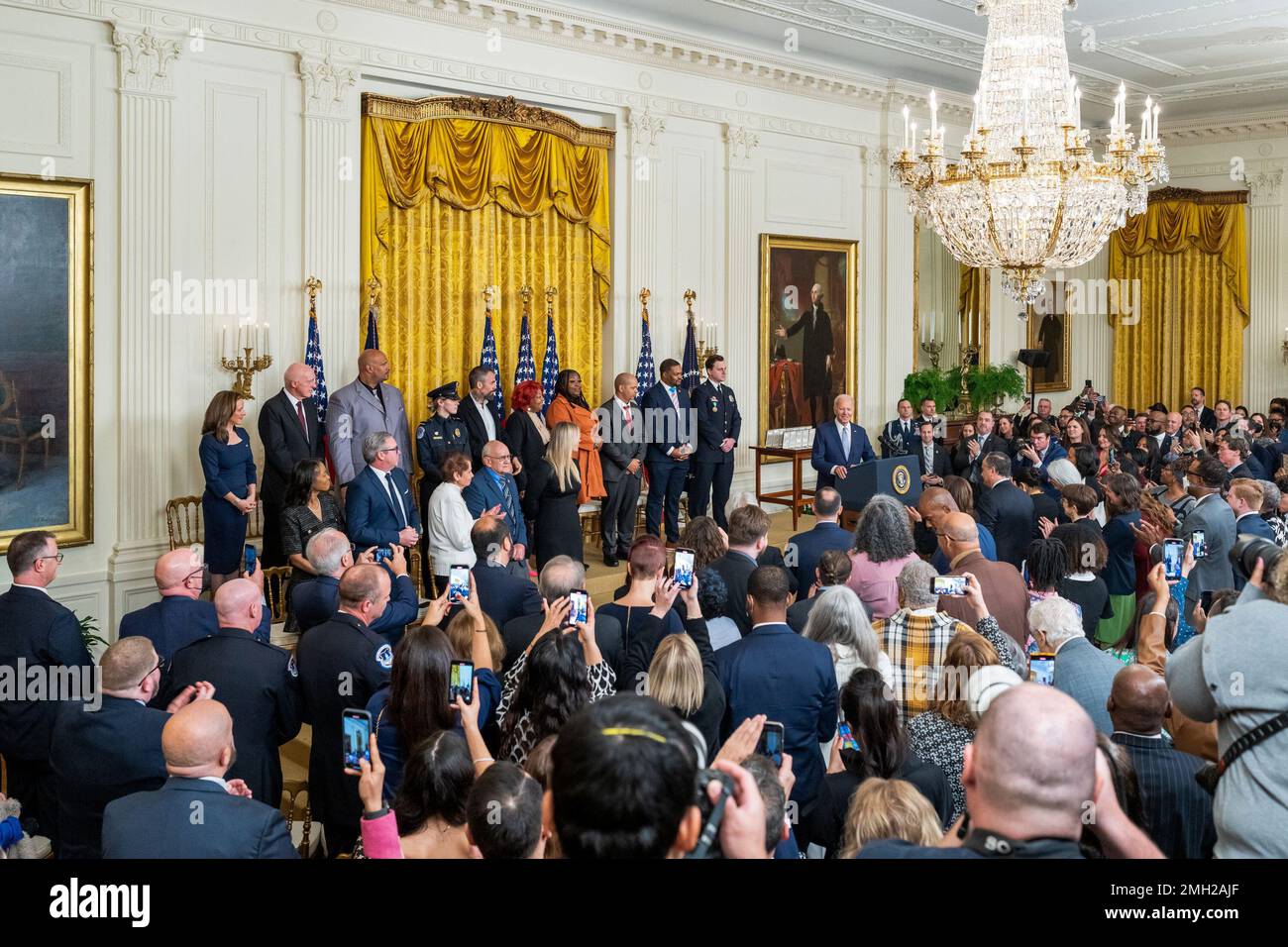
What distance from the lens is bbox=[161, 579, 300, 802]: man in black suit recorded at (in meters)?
Result: 4.51

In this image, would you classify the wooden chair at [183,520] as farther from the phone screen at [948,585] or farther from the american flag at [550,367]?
the phone screen at [948,585]

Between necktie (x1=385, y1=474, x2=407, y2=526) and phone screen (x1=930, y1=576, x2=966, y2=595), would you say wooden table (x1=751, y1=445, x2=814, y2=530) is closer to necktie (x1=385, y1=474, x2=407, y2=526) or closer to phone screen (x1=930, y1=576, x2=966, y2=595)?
necktie (x1=385, y1=474, x2=407, y2=526)

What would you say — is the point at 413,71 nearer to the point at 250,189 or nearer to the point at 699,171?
the point at 250,189

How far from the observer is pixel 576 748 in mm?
2094

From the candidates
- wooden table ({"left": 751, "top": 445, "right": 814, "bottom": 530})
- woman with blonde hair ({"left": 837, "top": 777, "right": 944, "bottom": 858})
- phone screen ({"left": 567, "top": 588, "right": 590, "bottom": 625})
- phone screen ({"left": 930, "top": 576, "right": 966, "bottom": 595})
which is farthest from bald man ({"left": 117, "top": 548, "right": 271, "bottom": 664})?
wooden table ({"left": 751, "top": 445, "right": 814, "bottom": 530})

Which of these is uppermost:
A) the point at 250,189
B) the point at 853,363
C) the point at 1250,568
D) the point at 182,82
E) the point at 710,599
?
the point at 182,82

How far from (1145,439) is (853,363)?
138 inches

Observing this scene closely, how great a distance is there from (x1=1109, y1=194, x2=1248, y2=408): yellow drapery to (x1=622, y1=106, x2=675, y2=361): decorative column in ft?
29.7

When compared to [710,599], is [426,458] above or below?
above

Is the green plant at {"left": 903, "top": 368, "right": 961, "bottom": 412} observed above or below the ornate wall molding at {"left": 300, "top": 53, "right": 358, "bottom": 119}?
below

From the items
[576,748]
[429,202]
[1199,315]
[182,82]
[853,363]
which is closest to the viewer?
[576,748]

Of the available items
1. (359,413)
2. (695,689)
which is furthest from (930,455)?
(695,689)

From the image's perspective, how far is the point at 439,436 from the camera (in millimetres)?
9930

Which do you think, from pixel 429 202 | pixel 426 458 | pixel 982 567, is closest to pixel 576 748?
pixel 982 567
